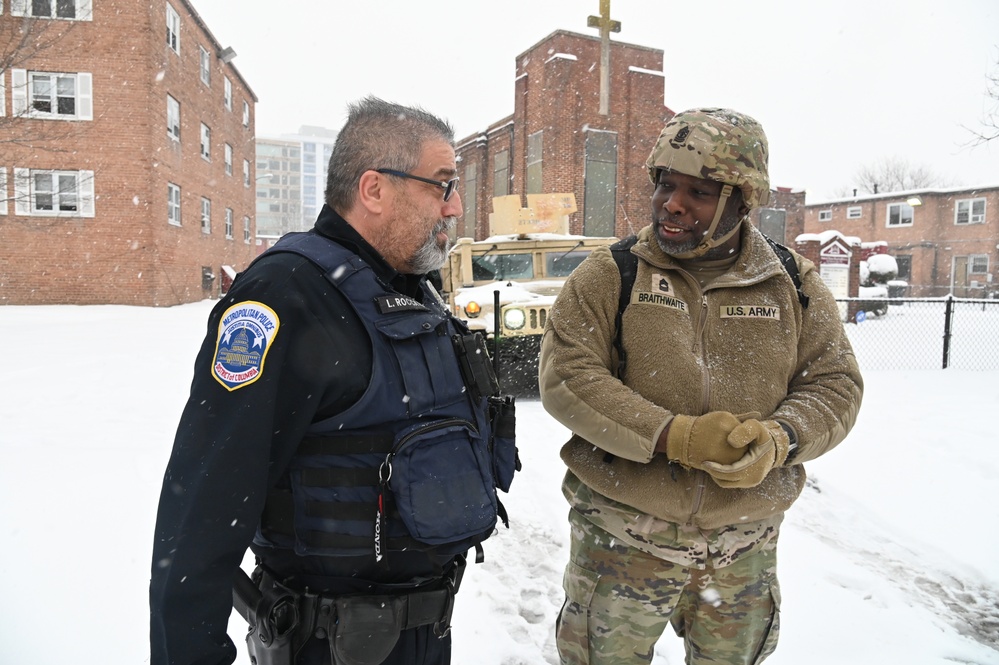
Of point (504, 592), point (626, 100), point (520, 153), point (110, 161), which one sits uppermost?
point (626, 100)

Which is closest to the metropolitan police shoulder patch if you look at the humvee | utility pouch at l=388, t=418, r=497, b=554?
utility pouch at l=388, t=418, r=497, b=554

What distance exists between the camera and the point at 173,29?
64.8 ft

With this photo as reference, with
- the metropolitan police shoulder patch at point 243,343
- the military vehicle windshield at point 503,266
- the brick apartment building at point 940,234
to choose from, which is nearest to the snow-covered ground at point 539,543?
the metropolitan police shoulder patch at point 243,343

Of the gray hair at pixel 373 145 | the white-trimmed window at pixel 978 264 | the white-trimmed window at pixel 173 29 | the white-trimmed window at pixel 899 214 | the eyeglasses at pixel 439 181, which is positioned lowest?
the eyeglasses at pixel 439 181

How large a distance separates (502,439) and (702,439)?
1.73 ft

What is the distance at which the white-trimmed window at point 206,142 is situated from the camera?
2278cm

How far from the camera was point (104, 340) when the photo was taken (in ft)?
35.6

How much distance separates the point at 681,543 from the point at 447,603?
2.13 feet

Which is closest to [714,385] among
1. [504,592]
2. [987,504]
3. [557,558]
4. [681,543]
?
[681,543]

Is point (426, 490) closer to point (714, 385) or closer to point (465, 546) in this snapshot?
point (465, 546)

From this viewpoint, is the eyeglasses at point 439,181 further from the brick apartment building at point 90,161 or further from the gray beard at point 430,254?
the brick apartment building at point 90,161

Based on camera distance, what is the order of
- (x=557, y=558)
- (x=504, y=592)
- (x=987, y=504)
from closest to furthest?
(x=504, y=592) < (x=557, y=558) < (x=987, y=504)

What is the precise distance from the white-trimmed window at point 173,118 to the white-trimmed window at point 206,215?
10.1 ft

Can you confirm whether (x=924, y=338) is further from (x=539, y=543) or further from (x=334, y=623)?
(x=334, y=623)
